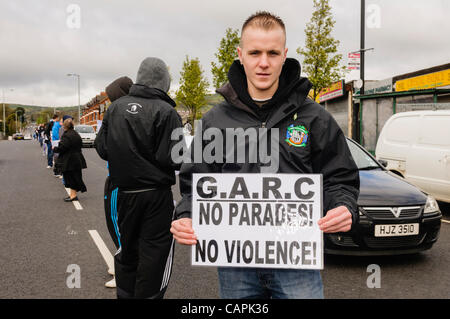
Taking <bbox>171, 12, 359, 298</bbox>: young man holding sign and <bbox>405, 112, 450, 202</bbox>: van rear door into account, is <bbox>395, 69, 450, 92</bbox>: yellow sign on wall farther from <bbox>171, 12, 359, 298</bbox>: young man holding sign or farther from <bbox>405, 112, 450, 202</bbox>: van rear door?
<bbox>171, 12, 359, 298</bbox>: young man holding sign

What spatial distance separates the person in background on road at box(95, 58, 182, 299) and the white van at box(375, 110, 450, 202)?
5744mm

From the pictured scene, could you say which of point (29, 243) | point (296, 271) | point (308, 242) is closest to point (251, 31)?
point (308, 242)

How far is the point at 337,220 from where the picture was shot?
1.86m

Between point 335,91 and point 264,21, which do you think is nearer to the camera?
point 264,21

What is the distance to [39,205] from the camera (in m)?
8.71

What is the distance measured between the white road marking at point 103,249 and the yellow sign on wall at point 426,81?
1545 centimetres

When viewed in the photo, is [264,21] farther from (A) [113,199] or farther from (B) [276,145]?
(A) [113,199]

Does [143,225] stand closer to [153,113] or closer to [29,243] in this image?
[153,113]

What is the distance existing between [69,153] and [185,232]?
7.65m

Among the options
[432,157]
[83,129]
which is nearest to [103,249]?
[432,157]

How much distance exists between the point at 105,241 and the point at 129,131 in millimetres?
3374

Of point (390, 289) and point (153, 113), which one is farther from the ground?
point (153, 113)

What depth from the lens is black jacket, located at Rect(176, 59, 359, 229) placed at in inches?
77.4

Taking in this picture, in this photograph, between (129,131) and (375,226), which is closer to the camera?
(129,131)
